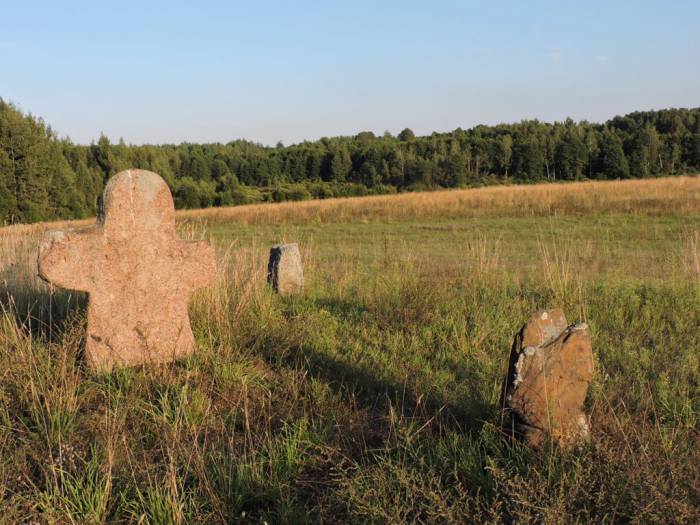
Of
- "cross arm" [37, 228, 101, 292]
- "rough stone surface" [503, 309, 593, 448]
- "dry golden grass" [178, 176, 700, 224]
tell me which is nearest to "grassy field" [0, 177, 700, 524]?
"rough stone surface" [503, 309, 593, 448]


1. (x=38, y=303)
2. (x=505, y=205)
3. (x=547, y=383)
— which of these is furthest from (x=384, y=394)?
(x=505, y=205)

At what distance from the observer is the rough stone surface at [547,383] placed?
9.68ft

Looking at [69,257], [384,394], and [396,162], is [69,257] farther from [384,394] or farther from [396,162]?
[396,162]

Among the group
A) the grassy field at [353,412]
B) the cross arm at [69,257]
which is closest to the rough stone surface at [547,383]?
the grassy field at [353,412]

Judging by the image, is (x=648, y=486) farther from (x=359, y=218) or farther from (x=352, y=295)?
(x=359, y=218)

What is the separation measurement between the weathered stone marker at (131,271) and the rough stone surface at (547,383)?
2.49m

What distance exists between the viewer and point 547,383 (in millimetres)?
2996

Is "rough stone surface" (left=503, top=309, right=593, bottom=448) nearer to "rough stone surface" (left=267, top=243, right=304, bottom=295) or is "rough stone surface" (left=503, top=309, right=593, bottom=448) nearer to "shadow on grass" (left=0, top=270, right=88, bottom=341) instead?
"shadow on grass" (left=0, top=270, right=88, bottom=341)

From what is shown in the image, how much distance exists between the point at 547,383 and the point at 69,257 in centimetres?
319

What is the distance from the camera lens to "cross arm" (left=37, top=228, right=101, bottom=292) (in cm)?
394

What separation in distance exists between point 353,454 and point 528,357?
3.51 feet

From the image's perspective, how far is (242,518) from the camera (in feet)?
8.46

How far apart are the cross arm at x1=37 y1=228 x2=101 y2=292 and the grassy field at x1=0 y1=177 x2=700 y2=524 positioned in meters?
0.37

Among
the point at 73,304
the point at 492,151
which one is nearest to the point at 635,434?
the point at 73,304
